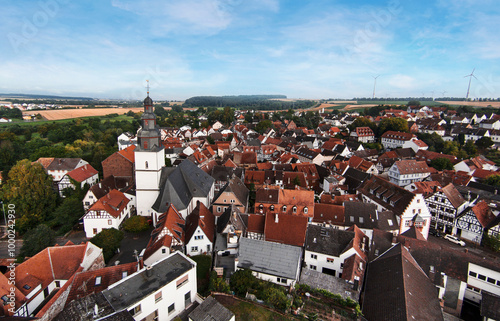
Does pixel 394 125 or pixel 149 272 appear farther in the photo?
pixel 394 125

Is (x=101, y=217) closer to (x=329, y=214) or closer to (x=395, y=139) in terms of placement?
(x=329, y=214)

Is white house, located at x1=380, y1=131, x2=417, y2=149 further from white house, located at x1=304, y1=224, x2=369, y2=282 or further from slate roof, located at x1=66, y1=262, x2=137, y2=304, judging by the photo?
slate roof, located at x1=66, y1=262, x2=137, y2=304

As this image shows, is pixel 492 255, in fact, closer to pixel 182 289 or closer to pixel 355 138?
pixel 182 289

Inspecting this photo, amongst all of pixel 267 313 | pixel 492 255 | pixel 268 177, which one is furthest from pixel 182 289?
pixel 492 255

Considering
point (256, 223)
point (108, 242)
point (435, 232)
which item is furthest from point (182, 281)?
point (435, 232)

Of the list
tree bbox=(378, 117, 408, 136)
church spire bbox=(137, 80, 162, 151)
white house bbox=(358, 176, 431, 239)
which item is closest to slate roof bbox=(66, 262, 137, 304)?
church spire bbox=(137, 80, 162, 151)

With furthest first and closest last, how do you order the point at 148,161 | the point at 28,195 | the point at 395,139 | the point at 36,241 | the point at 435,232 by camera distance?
the point at 395,139 < the point at 28,195 < the point at 435,232 < the point at 148,161 < the point at 36,241

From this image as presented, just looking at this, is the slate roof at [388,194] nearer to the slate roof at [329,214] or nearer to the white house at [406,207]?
the white house at [406,207]
